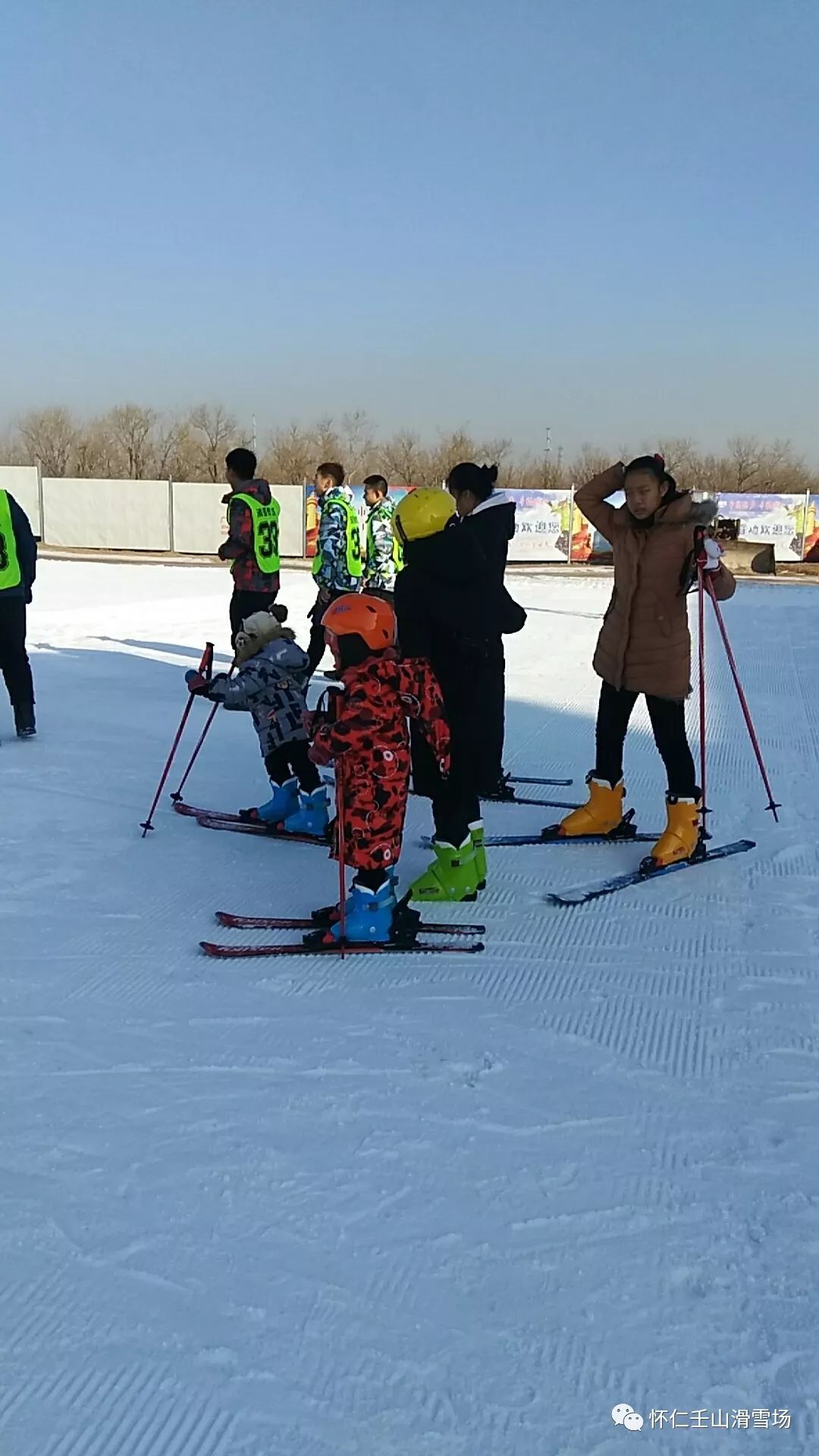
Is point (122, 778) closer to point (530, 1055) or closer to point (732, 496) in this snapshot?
point (530, 1055)

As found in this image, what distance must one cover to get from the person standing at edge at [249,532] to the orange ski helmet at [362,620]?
11.5ft

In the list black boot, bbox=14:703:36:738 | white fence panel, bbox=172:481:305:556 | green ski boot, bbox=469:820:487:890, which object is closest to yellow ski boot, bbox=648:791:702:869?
green ski boot, bbox=469:820:487:890

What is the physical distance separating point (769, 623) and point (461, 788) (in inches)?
404

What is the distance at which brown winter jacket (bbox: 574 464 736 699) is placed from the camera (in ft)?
14.1

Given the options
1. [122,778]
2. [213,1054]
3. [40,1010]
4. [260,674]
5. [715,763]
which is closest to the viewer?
[213,1054]

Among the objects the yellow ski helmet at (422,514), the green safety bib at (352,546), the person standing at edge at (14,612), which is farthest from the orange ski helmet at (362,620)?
the green safety bib at (352,546)

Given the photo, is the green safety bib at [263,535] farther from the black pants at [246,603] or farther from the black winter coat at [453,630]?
the black winter coat at [453,630]

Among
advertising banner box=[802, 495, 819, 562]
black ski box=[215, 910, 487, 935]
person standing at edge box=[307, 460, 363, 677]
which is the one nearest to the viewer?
black ski box=[215, 910, 487, 935]

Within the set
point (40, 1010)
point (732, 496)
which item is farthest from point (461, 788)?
point (732, 496)

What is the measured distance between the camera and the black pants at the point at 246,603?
281 inches

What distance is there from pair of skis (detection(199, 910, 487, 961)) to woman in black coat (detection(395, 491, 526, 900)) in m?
0.32

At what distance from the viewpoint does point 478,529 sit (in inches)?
183

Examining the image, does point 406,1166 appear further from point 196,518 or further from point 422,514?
point 196,518

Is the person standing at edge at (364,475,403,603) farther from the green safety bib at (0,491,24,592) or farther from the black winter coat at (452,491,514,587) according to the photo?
the black winter coat at (452,491,514,587)
